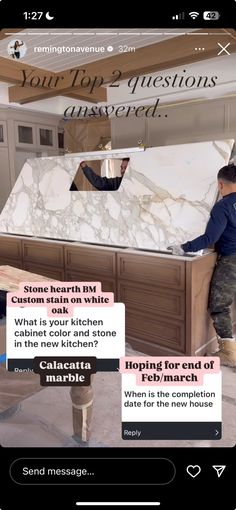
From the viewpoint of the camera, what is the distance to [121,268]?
2.32 metres

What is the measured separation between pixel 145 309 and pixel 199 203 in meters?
0.71

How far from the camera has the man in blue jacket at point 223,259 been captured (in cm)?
204

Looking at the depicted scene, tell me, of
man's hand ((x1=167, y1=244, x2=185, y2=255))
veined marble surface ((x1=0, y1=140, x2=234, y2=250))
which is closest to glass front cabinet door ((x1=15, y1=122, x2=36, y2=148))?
veined marble surface ((x1=0, y1=140, x2=234, y2=250))

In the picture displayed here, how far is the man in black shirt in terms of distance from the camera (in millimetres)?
2572

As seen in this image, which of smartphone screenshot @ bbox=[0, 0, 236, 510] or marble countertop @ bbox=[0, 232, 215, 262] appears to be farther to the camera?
marble countertop @ bbox=[0, 232, 215, 262]
